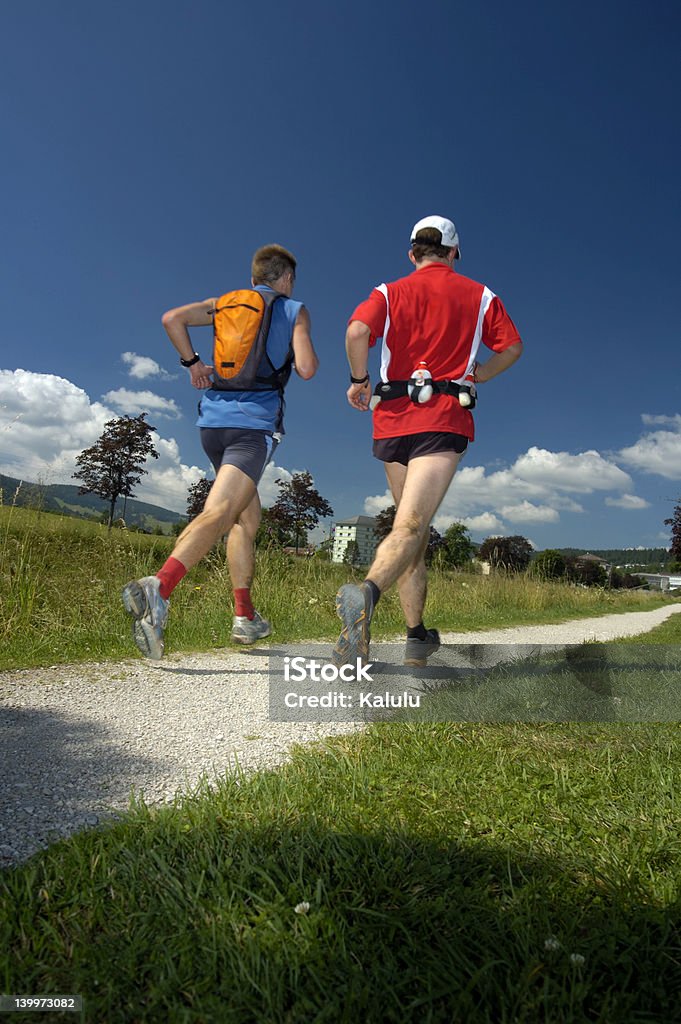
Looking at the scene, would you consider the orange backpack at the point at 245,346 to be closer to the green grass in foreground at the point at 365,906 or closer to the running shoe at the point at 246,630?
the running shoe at the point at 246,630

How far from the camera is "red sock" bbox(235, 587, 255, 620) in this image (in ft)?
17.2

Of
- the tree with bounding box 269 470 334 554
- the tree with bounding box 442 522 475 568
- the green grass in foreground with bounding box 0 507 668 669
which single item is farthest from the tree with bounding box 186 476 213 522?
the tree with bounding box 442 522 475 568

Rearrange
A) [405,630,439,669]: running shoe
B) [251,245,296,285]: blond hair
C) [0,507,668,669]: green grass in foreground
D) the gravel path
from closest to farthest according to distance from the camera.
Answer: the gravel path < [405,630,439,669]: running shoe < [251,245,296,285]: blond hair < [0,507,668,669]: green grass in foreground

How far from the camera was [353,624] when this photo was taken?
3.08 m

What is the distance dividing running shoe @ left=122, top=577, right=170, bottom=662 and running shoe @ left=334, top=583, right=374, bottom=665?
1305mm

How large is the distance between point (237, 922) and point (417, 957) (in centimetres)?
42

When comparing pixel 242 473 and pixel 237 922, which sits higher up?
pixel 242 473

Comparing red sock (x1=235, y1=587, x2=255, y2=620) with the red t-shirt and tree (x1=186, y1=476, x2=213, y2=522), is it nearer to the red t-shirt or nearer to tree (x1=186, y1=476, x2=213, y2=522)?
the red t-shirt

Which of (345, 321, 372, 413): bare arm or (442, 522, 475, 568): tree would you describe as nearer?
(345, 321, 372, 413): bare arm

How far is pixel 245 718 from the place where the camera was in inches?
133

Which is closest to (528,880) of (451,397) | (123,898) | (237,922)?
(237,922)

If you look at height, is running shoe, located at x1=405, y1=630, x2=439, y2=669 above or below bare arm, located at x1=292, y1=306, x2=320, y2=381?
below

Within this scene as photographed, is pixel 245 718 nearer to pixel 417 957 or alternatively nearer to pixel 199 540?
pixel 199 540

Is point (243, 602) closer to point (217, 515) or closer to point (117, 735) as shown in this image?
point (217, 515)
